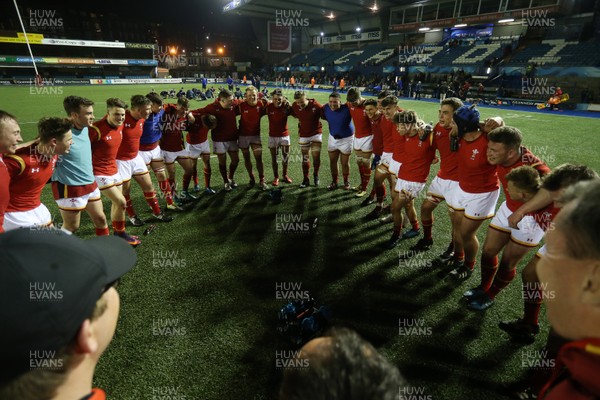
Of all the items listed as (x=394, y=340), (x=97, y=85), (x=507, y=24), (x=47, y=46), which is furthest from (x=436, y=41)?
(x=47, y=46)

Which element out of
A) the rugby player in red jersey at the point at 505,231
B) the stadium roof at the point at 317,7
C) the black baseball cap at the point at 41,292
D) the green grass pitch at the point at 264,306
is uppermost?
the stadium roof at the point at 317,7

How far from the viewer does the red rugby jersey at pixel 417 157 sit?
16.3 ft

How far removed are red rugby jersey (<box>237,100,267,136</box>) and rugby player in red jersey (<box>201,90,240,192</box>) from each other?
18cm

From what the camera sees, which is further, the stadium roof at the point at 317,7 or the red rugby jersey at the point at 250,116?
the stadium roof at the point at 317,7

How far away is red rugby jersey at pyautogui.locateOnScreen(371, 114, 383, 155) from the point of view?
6927 millimetres

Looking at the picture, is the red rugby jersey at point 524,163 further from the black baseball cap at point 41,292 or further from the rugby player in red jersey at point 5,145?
the rugby player in red jersey at point 5,145

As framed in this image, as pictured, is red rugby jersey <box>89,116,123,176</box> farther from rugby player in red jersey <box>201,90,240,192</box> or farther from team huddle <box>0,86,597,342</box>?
rugby player in red jersey <box>201,90,240,192</box>

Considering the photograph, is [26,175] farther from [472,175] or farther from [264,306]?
[472,175]

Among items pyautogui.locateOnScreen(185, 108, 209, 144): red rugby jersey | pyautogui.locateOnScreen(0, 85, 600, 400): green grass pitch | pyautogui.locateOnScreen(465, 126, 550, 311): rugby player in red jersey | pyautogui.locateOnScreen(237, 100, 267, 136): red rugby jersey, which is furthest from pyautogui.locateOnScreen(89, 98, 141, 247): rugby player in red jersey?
pyautogui.locateOnScreen(465, 126, 550, 311): rugby player in red jersey

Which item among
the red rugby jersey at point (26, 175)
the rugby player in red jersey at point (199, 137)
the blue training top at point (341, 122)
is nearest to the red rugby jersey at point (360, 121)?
the blue training top at point (341, 122)

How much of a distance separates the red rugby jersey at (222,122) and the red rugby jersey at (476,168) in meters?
5.40

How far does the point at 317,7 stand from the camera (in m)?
43.3

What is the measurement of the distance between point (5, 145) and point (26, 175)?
467mm

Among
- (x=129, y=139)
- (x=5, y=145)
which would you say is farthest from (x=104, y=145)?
(x=5, y=145)
